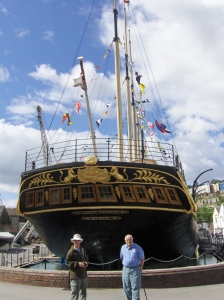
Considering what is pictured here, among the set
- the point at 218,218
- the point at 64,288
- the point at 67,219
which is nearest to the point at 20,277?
the point at 64,288

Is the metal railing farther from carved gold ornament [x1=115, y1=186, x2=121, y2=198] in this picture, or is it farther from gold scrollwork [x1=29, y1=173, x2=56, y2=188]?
carved gold ornament [x1=115, y1=186, x2=121, y2=198]

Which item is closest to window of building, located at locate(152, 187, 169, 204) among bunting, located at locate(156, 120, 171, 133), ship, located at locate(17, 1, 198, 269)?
ship, located at locate(17, 1, 198, 269)

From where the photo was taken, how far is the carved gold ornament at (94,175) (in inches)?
426

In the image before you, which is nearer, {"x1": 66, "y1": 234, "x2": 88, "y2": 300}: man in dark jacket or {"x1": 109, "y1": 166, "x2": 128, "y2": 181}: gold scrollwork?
{"x1": 66, "y1": 234, "x2": 88, "y2": 300}: man in dark jacket

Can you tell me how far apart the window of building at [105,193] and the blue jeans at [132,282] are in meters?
4.97

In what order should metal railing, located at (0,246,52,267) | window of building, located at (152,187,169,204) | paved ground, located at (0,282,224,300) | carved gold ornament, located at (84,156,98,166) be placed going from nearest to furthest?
paved ground, located at (0,282,224,300) → carved gold ornament, located at (84,156,98,166) → window of building, located at (152,187,169,204) → metal railing, located at (0,246,52,267)

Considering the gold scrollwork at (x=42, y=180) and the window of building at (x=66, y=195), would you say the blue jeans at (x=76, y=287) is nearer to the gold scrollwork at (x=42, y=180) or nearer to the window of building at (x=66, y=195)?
the window of building at (x=66, y=195)

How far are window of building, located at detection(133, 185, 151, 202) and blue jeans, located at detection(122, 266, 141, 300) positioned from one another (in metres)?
5.03

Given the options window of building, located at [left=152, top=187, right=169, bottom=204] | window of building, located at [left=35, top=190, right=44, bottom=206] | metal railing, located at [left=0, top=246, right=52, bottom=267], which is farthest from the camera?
metal railing, located at [left=0, top=246, right=52, bottom=267]

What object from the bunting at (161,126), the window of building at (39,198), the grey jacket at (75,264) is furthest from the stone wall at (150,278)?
the bunting at (161,126)

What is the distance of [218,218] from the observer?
64188 millimetres

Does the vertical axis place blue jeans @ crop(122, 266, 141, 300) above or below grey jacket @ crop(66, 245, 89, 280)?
below

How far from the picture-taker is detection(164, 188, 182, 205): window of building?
11.2 m

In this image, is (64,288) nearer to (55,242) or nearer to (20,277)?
(20,277)
